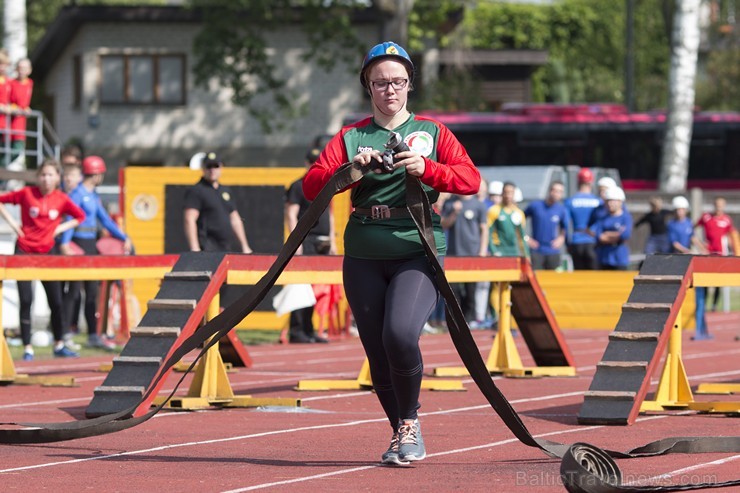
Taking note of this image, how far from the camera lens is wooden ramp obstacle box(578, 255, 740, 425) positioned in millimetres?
10539

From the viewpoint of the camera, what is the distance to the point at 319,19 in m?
44.8

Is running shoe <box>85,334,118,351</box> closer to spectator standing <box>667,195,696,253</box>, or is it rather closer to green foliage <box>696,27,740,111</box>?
spectator standing <box>667,195,696,253</box>

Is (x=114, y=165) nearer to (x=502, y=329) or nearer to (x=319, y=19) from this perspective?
(x=319, y=19)

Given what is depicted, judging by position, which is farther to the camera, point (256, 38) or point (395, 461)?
point (256, 38)

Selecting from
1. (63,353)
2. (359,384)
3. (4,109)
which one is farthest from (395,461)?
(4,109)

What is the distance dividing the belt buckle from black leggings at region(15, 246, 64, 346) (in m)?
7.97

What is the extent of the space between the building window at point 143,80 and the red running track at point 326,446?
118 ft

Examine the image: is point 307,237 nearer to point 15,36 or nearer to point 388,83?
point 388,83

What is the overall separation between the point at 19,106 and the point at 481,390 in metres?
17.4

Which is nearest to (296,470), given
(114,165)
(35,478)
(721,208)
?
(35,478)

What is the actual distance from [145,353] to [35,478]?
265cm

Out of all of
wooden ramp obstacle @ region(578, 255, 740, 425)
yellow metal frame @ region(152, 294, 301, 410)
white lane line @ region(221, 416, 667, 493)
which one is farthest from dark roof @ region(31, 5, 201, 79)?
white lane line @ region(221, 416, 667, 493)

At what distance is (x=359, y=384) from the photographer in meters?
13.2

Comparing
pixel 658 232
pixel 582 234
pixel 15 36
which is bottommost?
pixel 658 232
